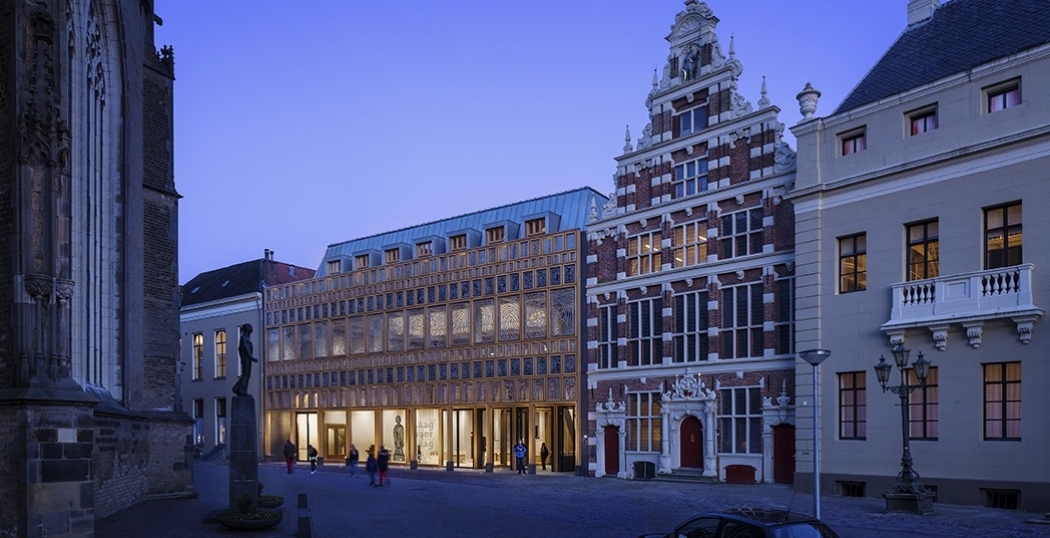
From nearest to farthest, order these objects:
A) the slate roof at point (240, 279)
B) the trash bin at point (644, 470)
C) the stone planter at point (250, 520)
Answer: the stone planter at point (250, 520), the trash bin at point (644, 470), the slate roof at point (240, 279)

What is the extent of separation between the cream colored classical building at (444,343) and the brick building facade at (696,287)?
10.1ft

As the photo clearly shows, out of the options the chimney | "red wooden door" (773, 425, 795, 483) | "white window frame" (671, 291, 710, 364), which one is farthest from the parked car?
the chimney

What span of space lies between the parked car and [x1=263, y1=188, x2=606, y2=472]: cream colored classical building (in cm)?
3053

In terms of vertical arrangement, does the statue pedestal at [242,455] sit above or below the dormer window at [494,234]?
below

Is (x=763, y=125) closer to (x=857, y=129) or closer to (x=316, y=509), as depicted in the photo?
(x=857, y=129)

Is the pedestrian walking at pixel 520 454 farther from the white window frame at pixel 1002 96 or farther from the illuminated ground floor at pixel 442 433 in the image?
the white window frame at pixel 1002 96

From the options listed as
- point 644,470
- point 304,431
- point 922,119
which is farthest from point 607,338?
point 304,431

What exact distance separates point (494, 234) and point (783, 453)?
1990cm

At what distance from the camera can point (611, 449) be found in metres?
39.8

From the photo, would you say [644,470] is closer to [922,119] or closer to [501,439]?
[501,439]

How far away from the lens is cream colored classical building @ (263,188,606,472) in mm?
43875

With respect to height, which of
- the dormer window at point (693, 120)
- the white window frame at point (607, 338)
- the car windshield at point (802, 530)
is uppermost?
the dormer window at point (693, 120)

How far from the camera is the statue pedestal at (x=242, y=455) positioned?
68.8 feet

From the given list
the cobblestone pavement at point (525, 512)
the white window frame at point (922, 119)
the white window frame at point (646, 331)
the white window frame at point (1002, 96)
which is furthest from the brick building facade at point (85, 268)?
the white window frame at point (1002, 96)
